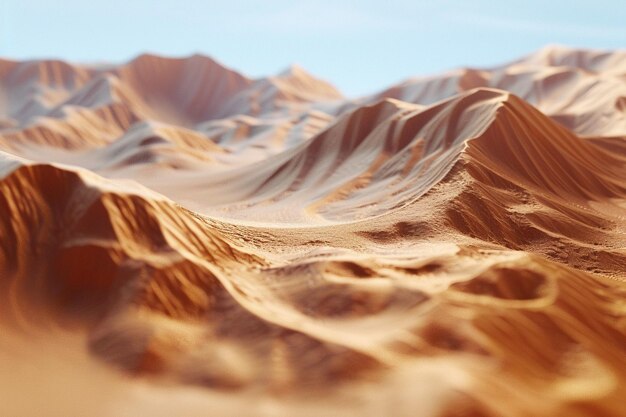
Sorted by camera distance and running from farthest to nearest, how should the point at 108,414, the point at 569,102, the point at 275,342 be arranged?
the point at 569,102 → the point at 275,342 → the point at 108,414

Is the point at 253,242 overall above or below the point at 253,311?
below

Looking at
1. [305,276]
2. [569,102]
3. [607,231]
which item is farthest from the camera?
[569,102]

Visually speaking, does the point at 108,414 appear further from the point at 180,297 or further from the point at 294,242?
the point at 294,242

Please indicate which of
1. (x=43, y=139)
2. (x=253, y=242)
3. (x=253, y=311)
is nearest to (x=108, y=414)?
(x=253, y=311)

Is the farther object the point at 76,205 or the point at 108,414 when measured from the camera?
the point at 76,205

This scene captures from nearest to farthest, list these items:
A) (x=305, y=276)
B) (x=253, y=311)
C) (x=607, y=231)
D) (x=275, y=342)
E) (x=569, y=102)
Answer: (x=275, y=342) < (x=253, y=311) < (x=305, y=276) < (x=607, y=231) < (x=569, y=102)

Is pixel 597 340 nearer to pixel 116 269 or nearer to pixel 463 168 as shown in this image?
pixel 116 269

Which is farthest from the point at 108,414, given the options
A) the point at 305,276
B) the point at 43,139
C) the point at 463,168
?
the point at 43,139

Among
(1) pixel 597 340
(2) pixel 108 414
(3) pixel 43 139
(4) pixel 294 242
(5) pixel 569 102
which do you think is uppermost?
(1) pixel 597 340

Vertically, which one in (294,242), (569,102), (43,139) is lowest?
(43,139)
